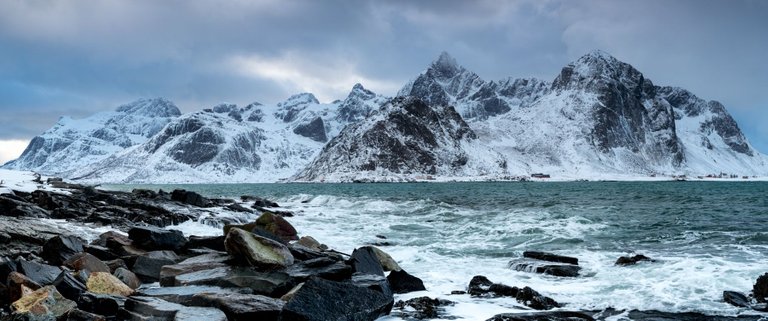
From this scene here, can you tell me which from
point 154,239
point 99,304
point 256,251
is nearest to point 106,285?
point 99,304

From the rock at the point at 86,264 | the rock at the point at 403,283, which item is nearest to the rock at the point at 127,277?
the rock at the point at 86,264

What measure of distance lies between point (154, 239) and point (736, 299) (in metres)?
Result: 16.5

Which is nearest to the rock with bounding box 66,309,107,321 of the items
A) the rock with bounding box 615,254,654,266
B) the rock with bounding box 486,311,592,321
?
the rock with bounding box 486,311,592,321

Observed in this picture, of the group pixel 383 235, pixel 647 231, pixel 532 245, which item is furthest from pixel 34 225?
pixel 647 231

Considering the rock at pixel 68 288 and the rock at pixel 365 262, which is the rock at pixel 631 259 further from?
the rock at pixel 68 288

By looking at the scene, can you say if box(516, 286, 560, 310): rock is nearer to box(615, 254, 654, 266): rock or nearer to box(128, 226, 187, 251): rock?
box(615, 254, 654, 266): rock

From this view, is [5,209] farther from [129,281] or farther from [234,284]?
[234,284]

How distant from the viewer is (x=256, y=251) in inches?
510

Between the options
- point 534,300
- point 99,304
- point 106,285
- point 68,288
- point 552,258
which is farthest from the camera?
point 552,258

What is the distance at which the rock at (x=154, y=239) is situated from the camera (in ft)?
53.5

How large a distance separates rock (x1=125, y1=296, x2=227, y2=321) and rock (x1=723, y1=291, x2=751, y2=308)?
1229cm

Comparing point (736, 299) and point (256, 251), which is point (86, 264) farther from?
point (736, 299)

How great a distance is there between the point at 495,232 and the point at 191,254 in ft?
63.3

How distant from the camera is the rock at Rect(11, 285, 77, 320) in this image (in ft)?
29.4
